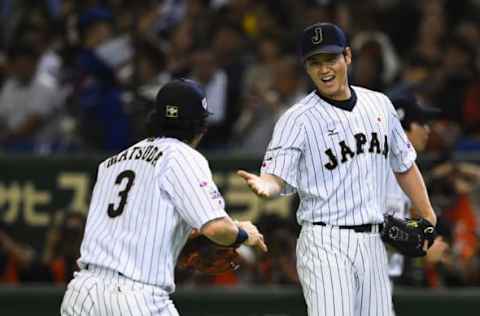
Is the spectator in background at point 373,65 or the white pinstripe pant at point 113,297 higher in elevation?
the spectator in background at point 373,65

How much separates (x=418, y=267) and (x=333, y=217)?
3.36 meters

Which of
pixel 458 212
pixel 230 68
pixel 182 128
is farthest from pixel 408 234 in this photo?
pixel 230 68

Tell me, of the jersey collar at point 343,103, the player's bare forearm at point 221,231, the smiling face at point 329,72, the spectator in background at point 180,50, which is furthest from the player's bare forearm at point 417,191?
the spectator in background at point 180,50

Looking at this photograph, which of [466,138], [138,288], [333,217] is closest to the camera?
[138,288]

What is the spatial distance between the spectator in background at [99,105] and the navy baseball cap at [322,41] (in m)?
4.49

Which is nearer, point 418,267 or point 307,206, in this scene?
point 307,206

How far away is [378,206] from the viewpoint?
270 inches

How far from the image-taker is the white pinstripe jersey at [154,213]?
5.91m

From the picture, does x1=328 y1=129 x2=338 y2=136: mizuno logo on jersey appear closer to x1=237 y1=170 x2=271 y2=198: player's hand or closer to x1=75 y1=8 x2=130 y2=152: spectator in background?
x1=237 y1=170 x2=271 y2=198: player's hand

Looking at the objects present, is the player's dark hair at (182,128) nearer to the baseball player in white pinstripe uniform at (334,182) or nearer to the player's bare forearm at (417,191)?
the baseball player in white pinstripe uniform at (334,182)

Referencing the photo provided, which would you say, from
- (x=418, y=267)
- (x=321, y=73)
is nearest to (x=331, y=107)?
(x=321, y=73)

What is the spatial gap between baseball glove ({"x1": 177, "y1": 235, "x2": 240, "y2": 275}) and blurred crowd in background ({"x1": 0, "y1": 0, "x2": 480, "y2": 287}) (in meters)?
3.31

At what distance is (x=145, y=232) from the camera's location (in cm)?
594

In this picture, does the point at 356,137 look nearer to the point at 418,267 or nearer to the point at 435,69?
the point at 418,267
